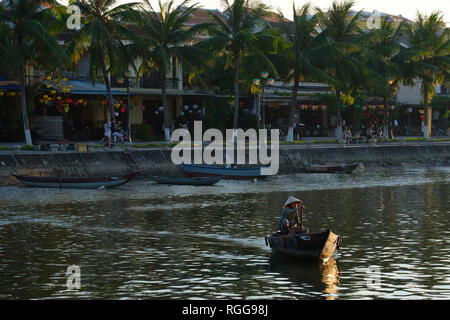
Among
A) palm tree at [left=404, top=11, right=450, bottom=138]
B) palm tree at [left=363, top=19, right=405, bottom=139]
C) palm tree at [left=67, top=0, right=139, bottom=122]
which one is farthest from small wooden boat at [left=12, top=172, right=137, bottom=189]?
palm tree at [left=404, top=11, right=450, bottom=138]

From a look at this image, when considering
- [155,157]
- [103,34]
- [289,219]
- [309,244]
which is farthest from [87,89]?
[309,244]

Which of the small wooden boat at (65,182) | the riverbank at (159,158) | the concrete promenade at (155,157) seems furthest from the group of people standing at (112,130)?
the small wooden boat at (65,182)

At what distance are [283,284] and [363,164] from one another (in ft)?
119

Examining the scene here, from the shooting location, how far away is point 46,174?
131ft

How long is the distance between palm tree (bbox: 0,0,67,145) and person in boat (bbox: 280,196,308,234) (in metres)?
22.9

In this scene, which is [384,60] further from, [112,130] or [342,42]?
[112,130]

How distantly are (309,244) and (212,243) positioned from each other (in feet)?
13.8

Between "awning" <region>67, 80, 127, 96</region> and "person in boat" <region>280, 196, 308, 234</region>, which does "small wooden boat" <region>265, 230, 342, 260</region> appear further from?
"awning" <region>67, 80, 127, 96</region>

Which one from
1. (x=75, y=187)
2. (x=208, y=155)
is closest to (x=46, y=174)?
(x=75, y=187)

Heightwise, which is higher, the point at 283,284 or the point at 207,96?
the point at 207,96

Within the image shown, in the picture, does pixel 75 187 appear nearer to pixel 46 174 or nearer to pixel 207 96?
pixel 46 174

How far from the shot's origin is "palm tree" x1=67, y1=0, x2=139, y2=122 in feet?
141
